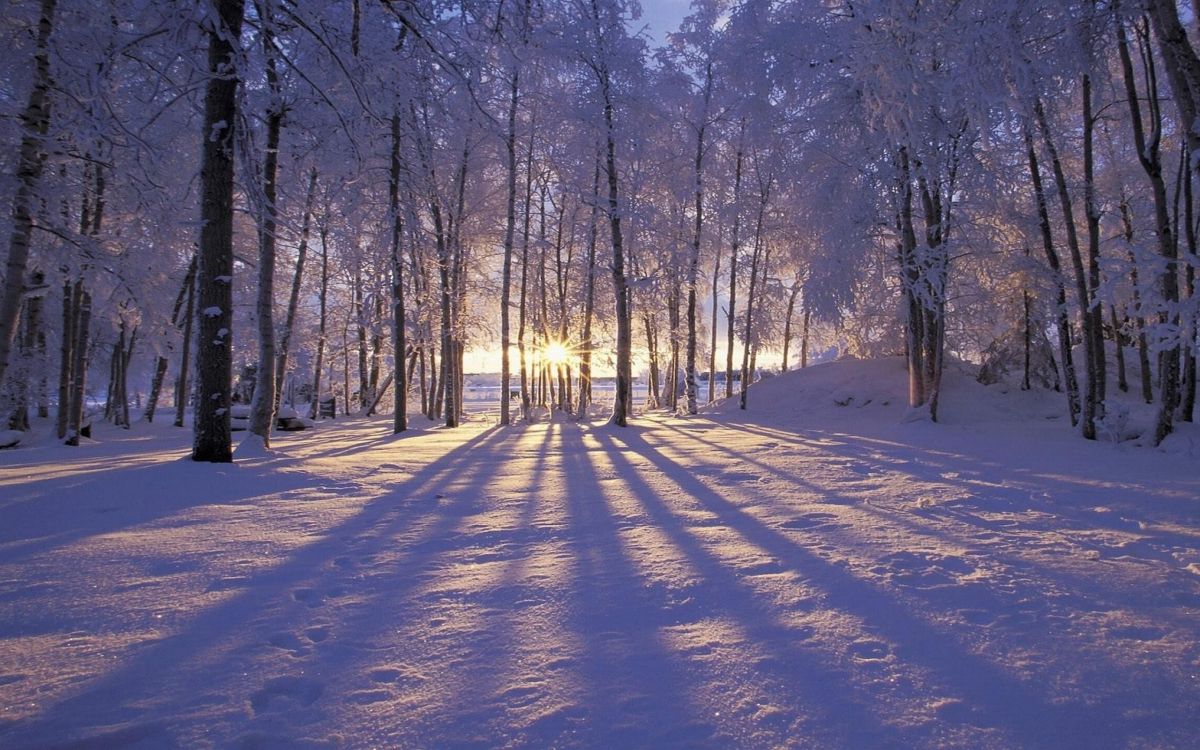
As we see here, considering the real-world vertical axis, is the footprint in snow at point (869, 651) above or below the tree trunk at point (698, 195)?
below

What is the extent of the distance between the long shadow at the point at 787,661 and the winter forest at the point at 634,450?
0.02 metres

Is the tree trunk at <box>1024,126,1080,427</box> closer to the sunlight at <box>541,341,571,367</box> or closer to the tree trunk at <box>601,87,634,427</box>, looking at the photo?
the tree trunk at <box>601,87,634,427</box>

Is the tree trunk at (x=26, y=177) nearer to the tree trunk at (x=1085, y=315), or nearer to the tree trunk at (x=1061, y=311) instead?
the tree trunk at (x=1085, y=315)

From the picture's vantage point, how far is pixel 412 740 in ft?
5.52

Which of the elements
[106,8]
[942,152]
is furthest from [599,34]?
[106,8]

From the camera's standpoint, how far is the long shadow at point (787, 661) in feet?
5.60

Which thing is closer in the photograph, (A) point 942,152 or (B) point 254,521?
(B) point 254,521

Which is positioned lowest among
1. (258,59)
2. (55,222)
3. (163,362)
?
(163,362)

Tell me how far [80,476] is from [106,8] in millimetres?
4590

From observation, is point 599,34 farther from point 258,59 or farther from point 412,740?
point 412,740

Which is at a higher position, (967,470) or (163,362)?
(163,362)

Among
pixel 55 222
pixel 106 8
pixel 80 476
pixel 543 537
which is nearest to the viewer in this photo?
pixel 543 537

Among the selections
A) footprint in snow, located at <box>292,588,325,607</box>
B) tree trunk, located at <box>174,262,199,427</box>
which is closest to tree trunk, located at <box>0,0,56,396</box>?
footprint in snow, located at <box>292,588,325,607</box>

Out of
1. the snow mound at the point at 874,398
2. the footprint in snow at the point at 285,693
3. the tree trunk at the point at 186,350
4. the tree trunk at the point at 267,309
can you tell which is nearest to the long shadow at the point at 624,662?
the footprint in snow at the point at 285,693
